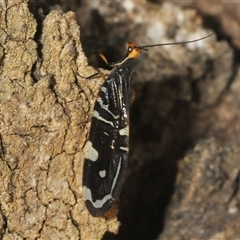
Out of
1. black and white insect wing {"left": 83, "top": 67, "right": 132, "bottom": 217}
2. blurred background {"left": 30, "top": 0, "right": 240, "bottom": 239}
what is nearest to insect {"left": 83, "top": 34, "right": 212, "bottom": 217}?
black and white insect wing {"left": 83, "top": 67, "right": 132, "bottom": 217}

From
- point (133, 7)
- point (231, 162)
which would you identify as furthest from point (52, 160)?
point (133, 7)

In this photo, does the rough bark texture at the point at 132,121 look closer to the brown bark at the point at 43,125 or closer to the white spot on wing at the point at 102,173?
the brown bark at the point at 43,125

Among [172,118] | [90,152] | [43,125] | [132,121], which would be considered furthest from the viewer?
[172,118]

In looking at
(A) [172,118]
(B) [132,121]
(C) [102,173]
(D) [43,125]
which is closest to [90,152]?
(C) [102,173]

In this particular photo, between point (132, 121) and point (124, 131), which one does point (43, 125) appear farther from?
point (132, 121)

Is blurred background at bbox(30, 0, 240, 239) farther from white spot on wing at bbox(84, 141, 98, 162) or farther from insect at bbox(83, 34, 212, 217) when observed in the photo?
white spot on wing at bbox(84, 141, 98, 162)

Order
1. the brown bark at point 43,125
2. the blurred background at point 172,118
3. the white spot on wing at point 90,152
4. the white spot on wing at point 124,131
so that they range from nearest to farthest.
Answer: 1. the brown bark at point 43,125
2. the white spot on wing at point 90,152
3. the white spot on wing at point 124,131
4. the blurred background at point 172,118

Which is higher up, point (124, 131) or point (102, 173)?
point (124, 131)

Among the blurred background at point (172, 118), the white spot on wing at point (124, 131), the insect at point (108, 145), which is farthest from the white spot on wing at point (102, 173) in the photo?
the blurred background at point (172, 118)
